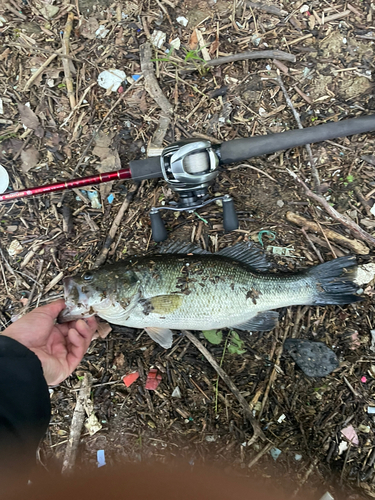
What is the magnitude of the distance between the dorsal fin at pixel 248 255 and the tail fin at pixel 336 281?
19.5 inches

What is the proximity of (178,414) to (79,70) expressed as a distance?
4078 millimetres

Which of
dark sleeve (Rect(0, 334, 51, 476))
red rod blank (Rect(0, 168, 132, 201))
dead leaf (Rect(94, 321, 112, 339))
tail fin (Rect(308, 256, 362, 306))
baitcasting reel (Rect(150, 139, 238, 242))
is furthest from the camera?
dead leaf (Rect(94, 321, 112, 339))

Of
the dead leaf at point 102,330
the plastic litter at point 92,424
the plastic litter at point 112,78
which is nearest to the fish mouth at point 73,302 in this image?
the dead leaf at point 102,330

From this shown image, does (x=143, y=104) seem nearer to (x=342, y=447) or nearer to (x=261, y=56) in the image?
(x=261, y=56)

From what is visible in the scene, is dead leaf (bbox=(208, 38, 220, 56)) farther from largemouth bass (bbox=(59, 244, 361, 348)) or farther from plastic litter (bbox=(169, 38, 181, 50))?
largemouth bass (bbox=(59, 244, 361, 348))

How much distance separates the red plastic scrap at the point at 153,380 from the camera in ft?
11.1

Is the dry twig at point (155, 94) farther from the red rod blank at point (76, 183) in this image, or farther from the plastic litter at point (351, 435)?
the plastic litter at point (351, 435)

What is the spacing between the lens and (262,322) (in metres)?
3.26

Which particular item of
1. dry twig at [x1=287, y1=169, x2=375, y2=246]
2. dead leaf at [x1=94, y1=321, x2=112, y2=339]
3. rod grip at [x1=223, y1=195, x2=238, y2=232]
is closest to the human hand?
dead leaf at [x1=94, y1=321, x2=112, y2=339]

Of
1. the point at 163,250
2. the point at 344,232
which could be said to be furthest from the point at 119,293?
the point at 344,232

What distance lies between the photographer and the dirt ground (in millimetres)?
3334

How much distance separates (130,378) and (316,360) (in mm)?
2037

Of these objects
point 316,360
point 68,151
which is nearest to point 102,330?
point 68,151

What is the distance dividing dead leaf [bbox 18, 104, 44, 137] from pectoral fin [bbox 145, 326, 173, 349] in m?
2.61
